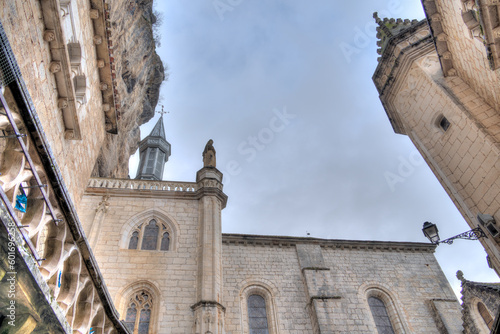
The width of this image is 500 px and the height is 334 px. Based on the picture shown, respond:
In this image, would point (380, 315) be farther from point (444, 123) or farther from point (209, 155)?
point (209, 155)

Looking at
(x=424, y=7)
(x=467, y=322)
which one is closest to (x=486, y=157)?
(x=424, y=7)

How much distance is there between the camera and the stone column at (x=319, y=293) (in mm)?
12203

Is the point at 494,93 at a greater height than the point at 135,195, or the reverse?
the point at 135,195

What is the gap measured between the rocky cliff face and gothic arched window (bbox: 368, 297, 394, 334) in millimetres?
12339

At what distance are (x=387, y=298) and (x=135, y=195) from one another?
1106 centimetres

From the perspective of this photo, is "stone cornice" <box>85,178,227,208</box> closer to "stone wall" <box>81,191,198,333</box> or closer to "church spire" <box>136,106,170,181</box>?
"stone wall" <box>81,191,198,333</box>

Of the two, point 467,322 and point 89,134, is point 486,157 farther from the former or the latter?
point 89,134

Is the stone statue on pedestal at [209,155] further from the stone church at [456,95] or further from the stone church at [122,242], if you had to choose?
the stone church at [456,95]

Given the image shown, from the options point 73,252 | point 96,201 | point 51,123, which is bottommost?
point 73,252

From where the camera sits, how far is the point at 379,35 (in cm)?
1226

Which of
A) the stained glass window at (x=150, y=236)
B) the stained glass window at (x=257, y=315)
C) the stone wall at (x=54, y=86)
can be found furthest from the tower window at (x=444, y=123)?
the stained glass window at (x=150, y=236)

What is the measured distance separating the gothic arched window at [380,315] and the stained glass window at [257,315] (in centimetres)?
437

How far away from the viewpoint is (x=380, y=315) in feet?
45.1

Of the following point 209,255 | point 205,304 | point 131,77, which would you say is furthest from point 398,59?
point 131,77
